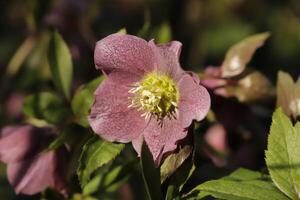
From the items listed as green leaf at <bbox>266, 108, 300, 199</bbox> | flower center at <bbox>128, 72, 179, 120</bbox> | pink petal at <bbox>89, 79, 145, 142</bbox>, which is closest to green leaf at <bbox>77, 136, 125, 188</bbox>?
pink petal at <bbox>89, 79, 145, 142</bbox>

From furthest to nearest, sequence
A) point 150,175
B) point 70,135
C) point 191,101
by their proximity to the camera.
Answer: point 70,135 → point 191,101 → point 150,175

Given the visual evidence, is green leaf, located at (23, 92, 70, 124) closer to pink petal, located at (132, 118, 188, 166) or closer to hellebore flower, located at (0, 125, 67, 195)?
hellebore flower, located at (0, 125, 67, 195)

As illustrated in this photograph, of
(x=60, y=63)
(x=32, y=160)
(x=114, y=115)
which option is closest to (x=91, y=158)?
(x=114, y=115)

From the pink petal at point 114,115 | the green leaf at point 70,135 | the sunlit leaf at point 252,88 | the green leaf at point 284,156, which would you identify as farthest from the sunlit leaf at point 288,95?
the green leaf at point 70,135

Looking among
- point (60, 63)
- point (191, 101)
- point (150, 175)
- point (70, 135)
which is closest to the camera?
point (150, 175)

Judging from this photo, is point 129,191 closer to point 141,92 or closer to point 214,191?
point 141,92

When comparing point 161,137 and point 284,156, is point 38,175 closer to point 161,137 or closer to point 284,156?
point 161,137

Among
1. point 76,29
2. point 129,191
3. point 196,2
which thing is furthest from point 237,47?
point 196,2
